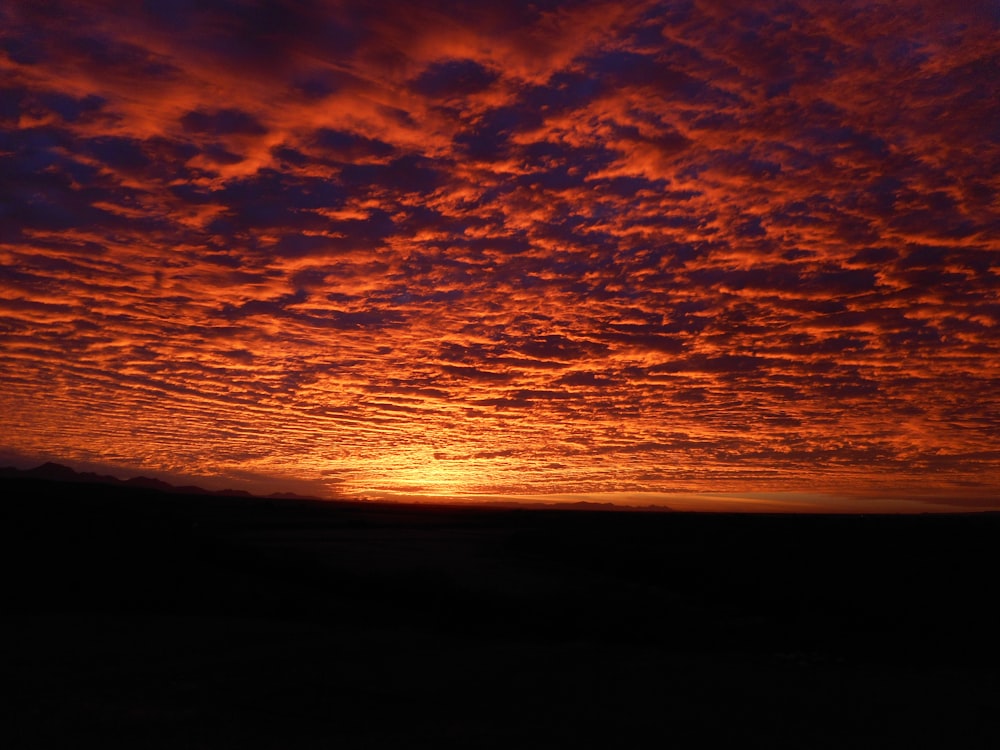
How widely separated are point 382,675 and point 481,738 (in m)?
4.14

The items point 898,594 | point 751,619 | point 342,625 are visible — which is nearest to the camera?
point 342,625

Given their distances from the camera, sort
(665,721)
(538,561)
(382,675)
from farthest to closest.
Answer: (538,561) → (382,675) → (665,721)

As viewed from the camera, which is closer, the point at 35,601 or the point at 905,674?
the point at 905,674

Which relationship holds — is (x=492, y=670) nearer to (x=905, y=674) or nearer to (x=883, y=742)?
(x=883, y=742)

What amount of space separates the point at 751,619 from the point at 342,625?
467 inches

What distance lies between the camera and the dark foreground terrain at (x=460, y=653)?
34.9ft

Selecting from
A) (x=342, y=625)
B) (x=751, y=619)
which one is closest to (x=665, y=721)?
(x=342, y=625)

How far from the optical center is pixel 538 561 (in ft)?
141

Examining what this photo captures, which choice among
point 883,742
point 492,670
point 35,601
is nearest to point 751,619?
point 492,670

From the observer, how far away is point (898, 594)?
27359 millimetres

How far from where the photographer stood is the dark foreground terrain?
10.6 metres

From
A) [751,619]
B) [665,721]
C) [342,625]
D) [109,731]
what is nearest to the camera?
[109,731]

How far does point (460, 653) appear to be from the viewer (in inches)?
632

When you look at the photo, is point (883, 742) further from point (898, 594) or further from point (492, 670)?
point (898, 594)
